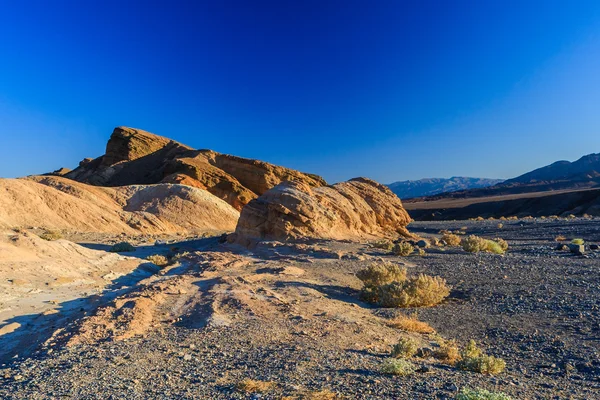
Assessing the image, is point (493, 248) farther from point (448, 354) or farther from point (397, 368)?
point (397, 368)

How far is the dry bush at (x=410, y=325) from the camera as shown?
22.9 feet

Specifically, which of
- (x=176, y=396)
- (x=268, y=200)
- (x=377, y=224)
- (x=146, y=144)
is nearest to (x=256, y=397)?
(x=176, y=396)

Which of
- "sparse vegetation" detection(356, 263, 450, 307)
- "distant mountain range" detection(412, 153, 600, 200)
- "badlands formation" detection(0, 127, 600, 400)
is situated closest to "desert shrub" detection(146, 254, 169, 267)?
"badlands formation" detection(0, 127, 600, 400)

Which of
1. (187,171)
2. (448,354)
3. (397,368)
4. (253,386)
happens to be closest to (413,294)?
(448,354)

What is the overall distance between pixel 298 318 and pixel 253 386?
3073mm

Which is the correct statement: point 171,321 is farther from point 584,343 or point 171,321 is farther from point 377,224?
point 377,224

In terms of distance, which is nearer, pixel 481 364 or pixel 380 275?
pixel 481 364

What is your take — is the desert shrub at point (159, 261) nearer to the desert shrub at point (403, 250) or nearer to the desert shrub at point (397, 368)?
the desert shrub at point (403, 250)

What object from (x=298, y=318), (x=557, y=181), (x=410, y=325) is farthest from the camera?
(x=557, y=181)

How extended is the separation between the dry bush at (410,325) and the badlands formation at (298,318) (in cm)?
4

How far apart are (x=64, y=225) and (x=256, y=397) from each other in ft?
88.2

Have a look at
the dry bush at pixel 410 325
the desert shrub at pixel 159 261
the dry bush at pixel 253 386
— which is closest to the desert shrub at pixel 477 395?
the dry bush at pixel 253 386

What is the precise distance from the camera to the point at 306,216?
58.8ft

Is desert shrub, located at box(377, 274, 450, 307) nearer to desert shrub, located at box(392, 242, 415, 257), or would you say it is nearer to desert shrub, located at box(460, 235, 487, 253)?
desert shrub, located at box(392, 242, 415, 257)
